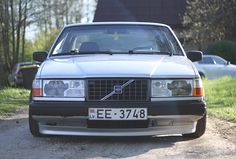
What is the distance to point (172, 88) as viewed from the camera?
614 cm

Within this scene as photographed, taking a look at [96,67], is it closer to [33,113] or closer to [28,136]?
[33,113]

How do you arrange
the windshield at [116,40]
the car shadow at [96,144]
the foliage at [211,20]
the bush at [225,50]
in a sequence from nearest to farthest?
the car shadow at [96,144]
the windshield at [116,40]
the bush at [225,50]
the foliage at [211,20]

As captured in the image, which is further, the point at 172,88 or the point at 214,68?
the point at 214,68

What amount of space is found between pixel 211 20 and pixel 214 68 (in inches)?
255

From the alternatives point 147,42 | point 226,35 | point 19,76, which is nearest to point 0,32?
point 19,76

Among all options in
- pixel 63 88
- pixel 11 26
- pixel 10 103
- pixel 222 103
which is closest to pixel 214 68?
pixel 222 103

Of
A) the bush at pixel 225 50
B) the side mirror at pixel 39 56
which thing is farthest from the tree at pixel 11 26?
the side mirror at pixel 39 56

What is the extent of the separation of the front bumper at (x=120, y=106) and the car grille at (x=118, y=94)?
9 cm

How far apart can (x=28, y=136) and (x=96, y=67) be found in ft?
4.85

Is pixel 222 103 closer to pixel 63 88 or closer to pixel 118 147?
pixel 118 147

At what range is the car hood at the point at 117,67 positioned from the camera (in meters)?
6.12

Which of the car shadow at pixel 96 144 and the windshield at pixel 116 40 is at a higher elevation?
the windshield at pixel 116 40

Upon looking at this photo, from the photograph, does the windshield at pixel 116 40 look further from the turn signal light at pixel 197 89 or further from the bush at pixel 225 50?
the bush at pixel 225 50

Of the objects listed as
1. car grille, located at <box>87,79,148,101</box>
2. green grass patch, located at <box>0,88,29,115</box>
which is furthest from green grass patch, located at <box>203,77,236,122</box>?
green grass patch, located at <box>0,88,29,115</box>
